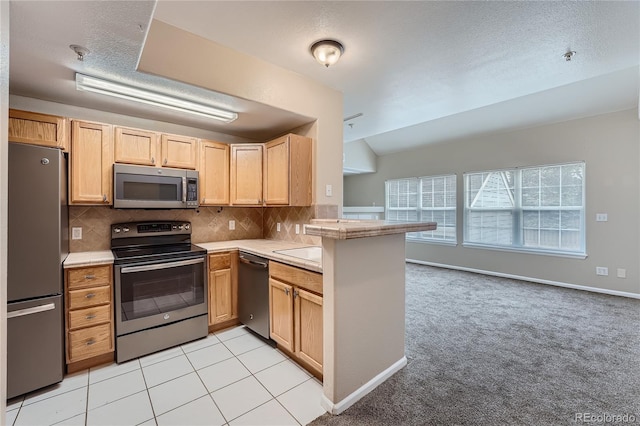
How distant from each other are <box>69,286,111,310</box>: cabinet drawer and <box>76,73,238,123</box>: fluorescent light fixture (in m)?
1.60

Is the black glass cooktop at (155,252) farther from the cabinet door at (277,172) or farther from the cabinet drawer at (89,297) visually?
the cabinet door at (277,172)

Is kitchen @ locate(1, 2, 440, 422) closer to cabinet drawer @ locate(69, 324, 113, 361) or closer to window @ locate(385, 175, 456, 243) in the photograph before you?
cabinet drawer @ locate(69, 324, 113, 361)

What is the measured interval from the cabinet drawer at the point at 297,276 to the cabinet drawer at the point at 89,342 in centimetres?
141

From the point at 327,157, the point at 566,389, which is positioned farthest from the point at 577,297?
the point at 327,157

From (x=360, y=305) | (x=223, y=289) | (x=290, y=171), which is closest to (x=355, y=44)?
(x=290, y=171)

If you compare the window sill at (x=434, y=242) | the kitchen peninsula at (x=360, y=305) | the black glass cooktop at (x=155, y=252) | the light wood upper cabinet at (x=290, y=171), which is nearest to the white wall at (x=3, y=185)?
the black glass cooktop at (x=155, y=252)

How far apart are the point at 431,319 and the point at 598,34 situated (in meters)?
3.01

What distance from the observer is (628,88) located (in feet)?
11.9

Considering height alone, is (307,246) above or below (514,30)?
below

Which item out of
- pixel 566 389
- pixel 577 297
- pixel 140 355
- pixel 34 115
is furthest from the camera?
pixel 577 297

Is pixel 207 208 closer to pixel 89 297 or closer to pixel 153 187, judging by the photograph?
pixel 153 187

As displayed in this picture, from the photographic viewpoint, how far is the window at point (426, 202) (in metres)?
6.10

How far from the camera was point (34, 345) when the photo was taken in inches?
75.8

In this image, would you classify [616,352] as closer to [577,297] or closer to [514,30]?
[577,297]
